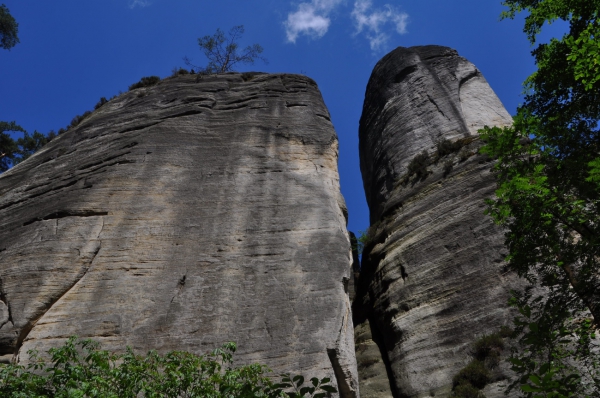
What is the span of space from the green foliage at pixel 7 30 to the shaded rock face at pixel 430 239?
55.8 ft

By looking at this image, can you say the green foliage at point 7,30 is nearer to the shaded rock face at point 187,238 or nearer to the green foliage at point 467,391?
the shaded rock face at point 187,238

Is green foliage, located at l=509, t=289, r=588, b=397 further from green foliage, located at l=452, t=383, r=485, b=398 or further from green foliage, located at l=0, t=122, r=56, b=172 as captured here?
green foliage, located at l=0, t=122, r=56, b=172

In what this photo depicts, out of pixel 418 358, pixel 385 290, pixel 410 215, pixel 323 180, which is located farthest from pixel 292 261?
pixel 410 215

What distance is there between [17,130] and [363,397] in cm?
2403

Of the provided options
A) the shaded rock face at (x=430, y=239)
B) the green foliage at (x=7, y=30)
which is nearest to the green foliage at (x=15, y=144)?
the green foliage at (x=7, y=30)

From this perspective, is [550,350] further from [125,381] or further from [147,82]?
[147,82]

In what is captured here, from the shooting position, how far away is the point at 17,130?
92.2 feet

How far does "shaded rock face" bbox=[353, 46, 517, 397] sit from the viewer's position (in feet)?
44.5

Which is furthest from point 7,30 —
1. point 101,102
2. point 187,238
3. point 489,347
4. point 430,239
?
point 489,347

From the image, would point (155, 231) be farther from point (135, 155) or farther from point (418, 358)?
point (418, 358)

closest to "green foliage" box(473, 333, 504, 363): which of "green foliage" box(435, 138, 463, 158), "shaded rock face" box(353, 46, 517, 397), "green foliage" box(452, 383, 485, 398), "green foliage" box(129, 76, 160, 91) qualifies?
"shaded rock face" box(353, 46, 517, 397)

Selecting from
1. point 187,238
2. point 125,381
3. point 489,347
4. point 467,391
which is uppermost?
point 187,238

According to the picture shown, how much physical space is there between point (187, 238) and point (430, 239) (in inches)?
335

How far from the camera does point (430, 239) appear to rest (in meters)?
16.4
